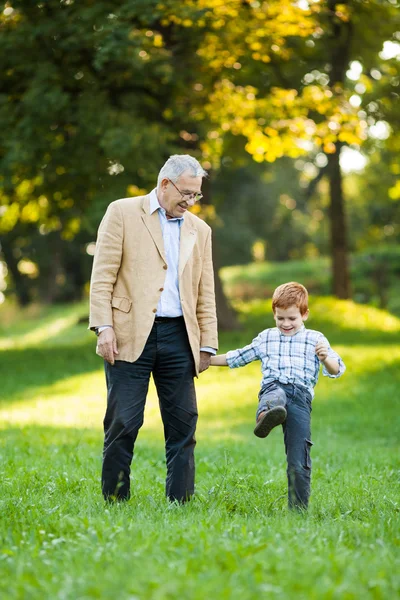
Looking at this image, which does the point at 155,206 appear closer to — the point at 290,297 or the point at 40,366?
the point at 290,297

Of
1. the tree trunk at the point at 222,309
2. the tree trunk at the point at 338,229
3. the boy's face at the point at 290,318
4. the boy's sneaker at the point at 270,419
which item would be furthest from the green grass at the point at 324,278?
the boy's sneaker at the point at 270,419

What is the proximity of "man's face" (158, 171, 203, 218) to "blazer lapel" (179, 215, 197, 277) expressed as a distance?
0.50 feet

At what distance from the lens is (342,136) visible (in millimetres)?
17344

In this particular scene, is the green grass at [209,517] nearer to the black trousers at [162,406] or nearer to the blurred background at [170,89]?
the black trousers at [162,406]

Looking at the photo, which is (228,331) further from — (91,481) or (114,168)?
(91,481)

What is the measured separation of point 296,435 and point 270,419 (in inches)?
14.8

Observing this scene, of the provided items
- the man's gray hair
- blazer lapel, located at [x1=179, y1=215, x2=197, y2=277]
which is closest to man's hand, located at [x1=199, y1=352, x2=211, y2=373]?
blazer lapel, located at [x1=179, y1=215, x2=197, y2=277]

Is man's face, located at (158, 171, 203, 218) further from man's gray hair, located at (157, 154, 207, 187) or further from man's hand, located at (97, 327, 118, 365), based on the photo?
man's hand, located at (97, 327, 118, 365)

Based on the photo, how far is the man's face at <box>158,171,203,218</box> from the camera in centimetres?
580

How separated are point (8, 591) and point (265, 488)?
10.2 feet

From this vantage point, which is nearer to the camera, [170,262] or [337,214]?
[170,262]

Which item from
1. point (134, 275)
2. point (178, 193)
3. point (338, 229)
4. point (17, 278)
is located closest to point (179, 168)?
point (178, 193)

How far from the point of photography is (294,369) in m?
5.93

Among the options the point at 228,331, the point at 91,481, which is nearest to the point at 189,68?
the point at 228,331
